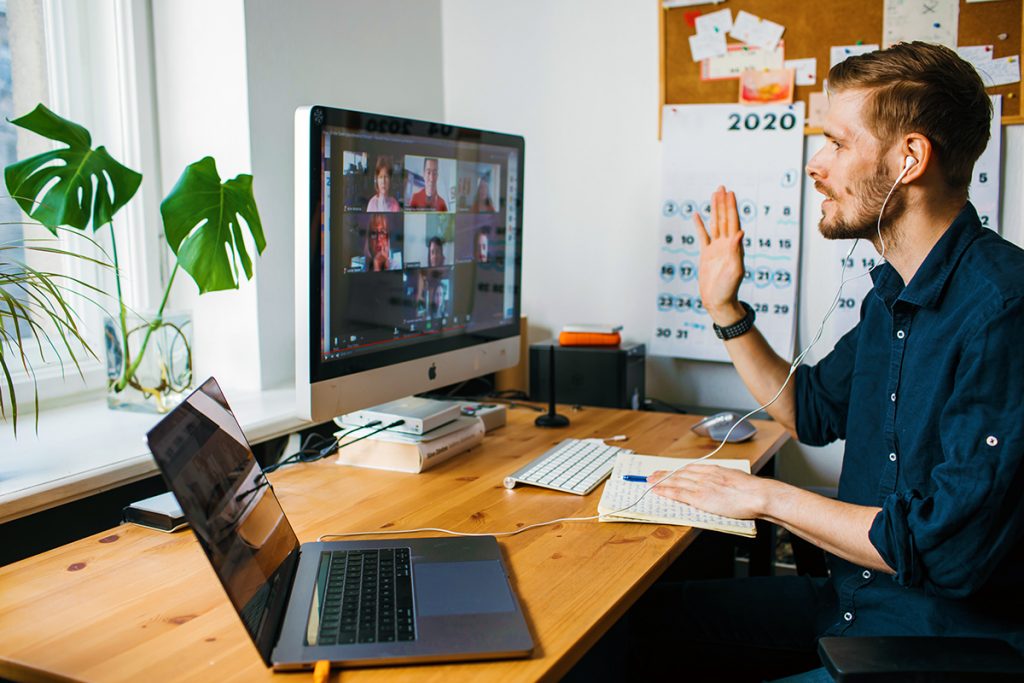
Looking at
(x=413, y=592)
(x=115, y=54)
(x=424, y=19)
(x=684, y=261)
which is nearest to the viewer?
(x=413, y=592)

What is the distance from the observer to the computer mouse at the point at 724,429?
5.95ft

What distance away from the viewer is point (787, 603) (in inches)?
63.6

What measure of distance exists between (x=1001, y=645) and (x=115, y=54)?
2.01 meters

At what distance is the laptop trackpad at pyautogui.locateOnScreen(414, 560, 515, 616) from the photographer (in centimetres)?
105

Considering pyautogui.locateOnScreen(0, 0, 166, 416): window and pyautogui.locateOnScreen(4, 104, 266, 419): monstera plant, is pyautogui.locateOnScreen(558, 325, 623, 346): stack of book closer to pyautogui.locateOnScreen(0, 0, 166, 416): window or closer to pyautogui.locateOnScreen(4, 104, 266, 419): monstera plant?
pyautogui.locateOnScreen(4, 104, 266, 419): monstera plant

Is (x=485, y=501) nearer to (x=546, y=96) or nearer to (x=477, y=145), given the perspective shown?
(x=477, y=145)

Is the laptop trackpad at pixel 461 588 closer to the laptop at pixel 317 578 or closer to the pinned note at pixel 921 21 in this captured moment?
the laptop at pixel 317 578

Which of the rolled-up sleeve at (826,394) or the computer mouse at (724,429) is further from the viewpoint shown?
the computer mouse at (724,429)

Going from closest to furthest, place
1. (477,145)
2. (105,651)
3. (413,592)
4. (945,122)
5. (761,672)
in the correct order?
(105,651)
(413,592)
(945,122)
(761,672)
(477,145)

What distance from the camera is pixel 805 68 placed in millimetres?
2244

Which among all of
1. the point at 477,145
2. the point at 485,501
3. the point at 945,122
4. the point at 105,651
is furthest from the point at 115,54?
the point at 945,122

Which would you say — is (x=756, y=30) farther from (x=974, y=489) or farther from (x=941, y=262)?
(x=974, y=489)

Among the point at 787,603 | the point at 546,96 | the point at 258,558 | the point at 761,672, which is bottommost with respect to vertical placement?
the point at 761,672

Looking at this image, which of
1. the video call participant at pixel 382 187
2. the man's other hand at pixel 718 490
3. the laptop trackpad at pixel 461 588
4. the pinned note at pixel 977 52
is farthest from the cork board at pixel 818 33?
the laptop trackpad at pixel 461 588
